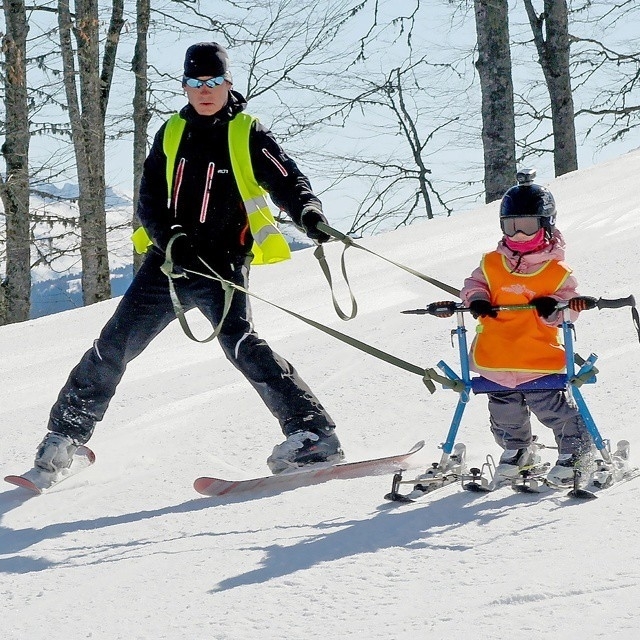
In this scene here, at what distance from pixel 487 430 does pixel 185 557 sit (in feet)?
6.53

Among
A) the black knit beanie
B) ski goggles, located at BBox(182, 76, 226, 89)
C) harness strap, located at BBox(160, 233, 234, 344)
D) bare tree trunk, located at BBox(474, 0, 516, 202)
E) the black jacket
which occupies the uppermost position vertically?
bare tree trunk, located at BBox(474, 0, 516, 202)

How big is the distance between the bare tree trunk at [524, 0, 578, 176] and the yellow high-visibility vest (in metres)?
12.9

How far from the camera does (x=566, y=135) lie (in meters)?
16.7

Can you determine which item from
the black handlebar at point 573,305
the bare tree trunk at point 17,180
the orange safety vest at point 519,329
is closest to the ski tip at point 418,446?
the orange safety vest at point 519,329

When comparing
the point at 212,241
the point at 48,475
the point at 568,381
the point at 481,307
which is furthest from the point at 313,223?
the point at 48,475

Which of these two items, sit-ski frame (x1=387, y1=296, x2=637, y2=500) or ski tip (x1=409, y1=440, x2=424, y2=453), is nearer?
sit-ski frame (x1=387, y1=296, x2=637, y2=500)

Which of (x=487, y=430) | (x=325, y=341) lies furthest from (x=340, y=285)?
(x=487, y=430)

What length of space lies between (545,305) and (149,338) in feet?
5.66

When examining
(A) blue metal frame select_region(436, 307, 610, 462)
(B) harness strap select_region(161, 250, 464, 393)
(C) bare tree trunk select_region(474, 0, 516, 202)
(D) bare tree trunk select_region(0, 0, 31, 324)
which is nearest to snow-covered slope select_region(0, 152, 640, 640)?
(A) blue metal frame select_region(436, 307, 610, 462)

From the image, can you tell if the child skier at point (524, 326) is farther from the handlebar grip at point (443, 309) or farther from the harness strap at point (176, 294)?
the harness strap at point (176, 294)

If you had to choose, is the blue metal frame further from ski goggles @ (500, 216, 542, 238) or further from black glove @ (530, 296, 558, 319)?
ski goggles @ (500, 216, 542, 238)

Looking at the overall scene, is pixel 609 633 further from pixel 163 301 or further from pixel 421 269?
pixel 421 269

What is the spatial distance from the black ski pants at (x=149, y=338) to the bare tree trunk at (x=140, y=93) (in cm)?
1319

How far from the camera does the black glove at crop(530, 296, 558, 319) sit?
3.90 meters
